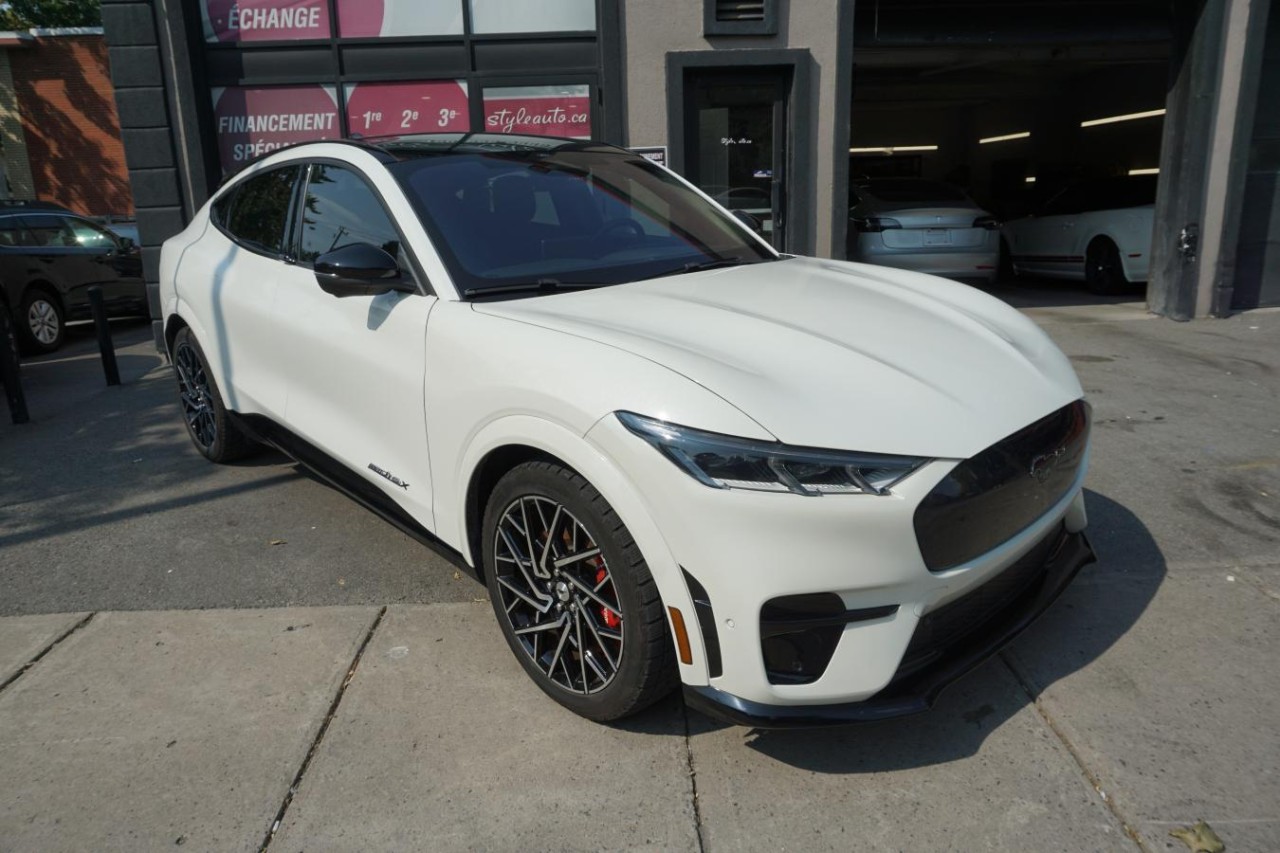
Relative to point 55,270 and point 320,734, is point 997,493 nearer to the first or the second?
point 320,734

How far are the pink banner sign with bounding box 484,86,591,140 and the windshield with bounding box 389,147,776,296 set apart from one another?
4524 mm

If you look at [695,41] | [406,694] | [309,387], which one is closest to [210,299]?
[309,387]

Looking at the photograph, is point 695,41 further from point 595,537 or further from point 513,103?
point 595,537

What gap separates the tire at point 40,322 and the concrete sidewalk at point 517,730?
256 inches

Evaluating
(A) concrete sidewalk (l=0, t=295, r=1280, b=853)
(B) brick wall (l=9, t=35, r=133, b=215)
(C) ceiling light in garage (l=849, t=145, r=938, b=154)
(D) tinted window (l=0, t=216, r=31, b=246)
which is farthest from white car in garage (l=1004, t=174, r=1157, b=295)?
(B) brick wall (l=9, t=35, r=133, b=215)

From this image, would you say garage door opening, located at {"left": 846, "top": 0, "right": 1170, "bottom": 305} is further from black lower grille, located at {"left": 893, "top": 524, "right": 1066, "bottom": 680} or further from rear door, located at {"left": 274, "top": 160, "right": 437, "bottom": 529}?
black lower grille, located at {"left": 893, "top": 524, "right": 1066, "bottom": 680}

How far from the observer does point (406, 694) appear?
293 centimetres

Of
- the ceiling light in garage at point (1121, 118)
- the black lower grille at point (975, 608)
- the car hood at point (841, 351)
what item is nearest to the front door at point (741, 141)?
the car hood at point (841, 351)

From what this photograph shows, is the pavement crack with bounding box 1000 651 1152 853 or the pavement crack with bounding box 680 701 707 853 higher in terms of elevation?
the pavement crack with bounding box 1000 651 1152 853

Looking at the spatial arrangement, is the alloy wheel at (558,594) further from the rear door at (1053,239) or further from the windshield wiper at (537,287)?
the rear door at (1053,239)

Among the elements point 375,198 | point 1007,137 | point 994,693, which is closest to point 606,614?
point 994,693

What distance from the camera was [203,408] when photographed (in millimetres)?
5090

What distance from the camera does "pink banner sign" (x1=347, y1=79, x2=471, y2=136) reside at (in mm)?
8242

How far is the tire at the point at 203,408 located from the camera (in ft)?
15.7
